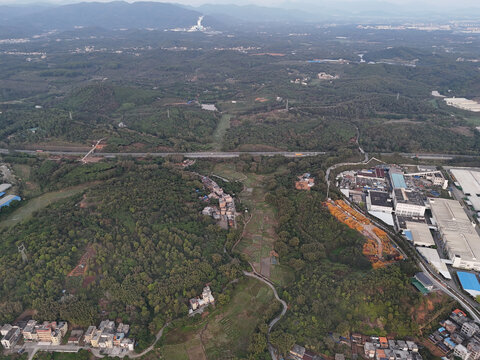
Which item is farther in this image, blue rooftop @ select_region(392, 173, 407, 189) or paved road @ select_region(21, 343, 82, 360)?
blue rooftop @ select_region(392, 173, 407, 189)

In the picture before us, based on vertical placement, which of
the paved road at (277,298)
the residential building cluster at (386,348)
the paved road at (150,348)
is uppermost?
the residential building cluster at (386,348)

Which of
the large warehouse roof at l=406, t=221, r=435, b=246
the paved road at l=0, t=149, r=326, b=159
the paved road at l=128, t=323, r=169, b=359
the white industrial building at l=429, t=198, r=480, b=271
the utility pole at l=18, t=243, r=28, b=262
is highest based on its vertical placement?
the white industrial building at l=429, t=198, r=480, b=271

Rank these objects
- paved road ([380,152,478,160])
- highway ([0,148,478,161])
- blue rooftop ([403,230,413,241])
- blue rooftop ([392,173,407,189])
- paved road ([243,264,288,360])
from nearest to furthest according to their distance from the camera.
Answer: paved road ([243,264,288,360]) < blue rooftop ([403,230,413,241]) < blue rooftop ([392,173,407,189]) < paved road ([380,152,478,160]) < highway ([0,148,478,161])

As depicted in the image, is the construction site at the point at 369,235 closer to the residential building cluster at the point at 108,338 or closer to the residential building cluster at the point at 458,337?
the residential building cluster at the point at 458,337

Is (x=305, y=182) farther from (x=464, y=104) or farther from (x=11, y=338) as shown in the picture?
(x=464, y=104)

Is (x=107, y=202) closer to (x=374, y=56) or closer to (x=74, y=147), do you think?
(x=74, y=147)

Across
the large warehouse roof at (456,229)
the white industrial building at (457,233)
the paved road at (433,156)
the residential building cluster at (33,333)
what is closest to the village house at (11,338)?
the residential building cluster at (33,333)

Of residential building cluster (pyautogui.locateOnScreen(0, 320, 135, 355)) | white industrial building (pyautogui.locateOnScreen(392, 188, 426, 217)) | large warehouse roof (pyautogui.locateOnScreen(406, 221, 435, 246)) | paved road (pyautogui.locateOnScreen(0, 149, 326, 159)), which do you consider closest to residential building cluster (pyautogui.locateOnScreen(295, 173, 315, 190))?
paved road (pyautogui.locateOnScreen(0, 149, 326, 159))

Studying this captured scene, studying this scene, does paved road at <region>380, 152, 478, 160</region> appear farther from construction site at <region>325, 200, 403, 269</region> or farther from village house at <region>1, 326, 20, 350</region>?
village house at <region>1, 326, 20, 350</region>
